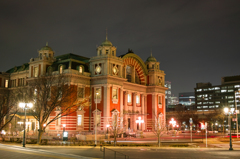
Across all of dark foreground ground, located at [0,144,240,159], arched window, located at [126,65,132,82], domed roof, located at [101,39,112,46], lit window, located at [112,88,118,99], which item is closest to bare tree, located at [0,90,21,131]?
dark foreground ground, located at [0,144,240,159]

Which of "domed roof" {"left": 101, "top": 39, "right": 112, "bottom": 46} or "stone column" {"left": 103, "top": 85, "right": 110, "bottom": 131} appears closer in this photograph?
"stone column" {"left": 103, "top": 85, "right": 110, "bottom": 131}

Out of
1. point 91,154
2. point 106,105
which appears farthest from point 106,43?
point 91,154

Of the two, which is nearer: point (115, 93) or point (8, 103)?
point (8, 103)

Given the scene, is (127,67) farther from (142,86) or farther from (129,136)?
(129,136)

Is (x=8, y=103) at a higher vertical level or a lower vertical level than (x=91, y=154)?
higher

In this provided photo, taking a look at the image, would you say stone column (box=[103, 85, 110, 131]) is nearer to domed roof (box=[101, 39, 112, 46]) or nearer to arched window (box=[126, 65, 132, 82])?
domed roof (box=[101, 39, 112, 46])

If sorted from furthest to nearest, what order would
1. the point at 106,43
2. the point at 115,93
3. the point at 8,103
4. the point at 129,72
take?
1. the point at 129,72
2. the point at 106,43
3. the point at 115,93
4. the point at 8,103

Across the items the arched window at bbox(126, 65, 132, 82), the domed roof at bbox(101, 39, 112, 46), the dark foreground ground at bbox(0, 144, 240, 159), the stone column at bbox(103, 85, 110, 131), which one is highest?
the domed roof at bbox(101, 39, 112, 46)

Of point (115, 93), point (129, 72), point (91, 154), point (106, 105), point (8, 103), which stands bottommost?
point (91, 154)

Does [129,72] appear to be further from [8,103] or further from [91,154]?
[91,154]

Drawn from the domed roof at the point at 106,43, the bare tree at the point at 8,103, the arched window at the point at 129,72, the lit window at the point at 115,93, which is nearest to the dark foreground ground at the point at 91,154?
the bare tree at the point at 8,103

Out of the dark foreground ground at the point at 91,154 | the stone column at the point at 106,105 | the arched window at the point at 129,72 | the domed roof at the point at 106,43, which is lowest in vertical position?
the dark foreground ground at the point at 91,154

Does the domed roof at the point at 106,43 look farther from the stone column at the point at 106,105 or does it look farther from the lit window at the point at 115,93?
the lit window at the point at 115,93

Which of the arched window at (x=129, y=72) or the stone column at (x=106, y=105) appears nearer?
the stone column at (x=106, y=105)
